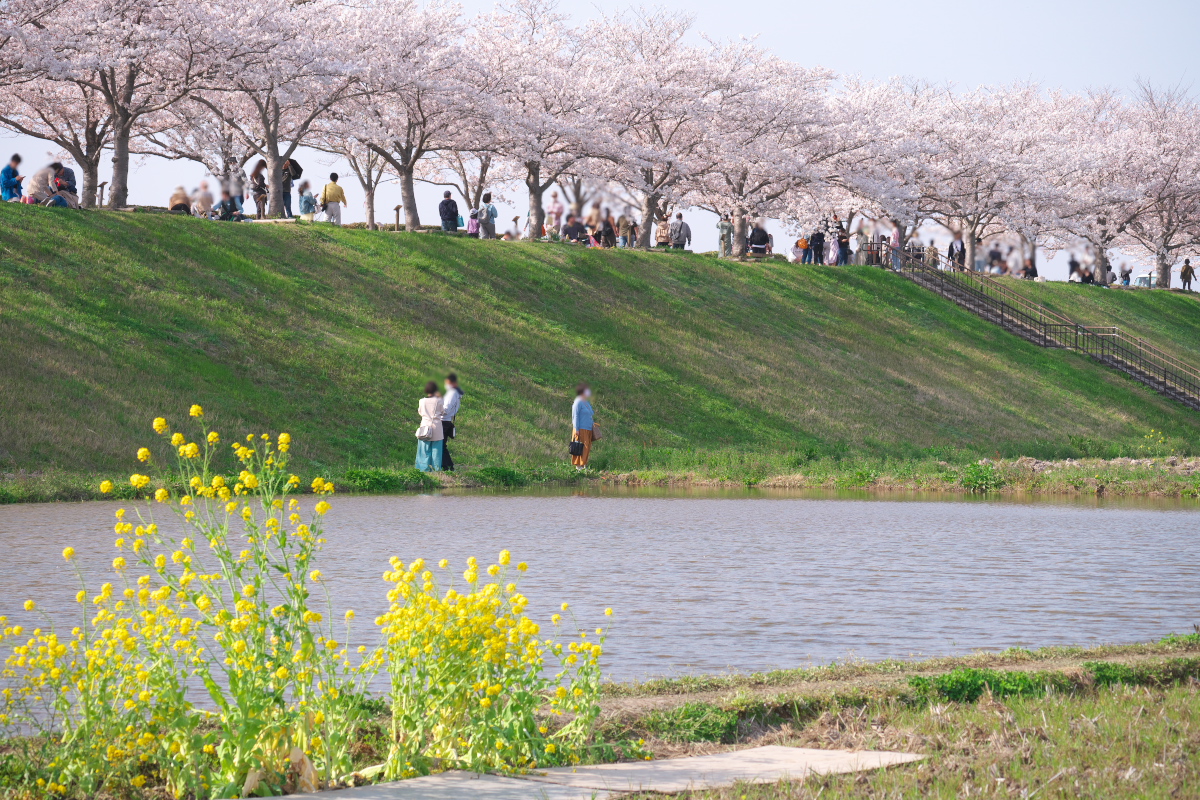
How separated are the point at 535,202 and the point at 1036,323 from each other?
19089mm

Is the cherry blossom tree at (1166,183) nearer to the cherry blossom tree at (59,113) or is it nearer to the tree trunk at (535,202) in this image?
the tree trunk at (535,202)

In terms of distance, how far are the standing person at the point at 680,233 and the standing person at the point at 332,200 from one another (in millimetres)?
13653

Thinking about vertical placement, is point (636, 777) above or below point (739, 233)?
below

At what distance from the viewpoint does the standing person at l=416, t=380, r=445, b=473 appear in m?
21.6

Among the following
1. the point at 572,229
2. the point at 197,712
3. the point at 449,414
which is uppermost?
the point at 572,229

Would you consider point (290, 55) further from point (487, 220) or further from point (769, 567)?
point (769, 567)

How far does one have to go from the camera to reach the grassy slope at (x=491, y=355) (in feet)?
76.0

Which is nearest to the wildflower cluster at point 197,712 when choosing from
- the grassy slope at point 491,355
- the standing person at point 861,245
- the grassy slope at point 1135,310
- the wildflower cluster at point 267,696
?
the wildflower cluster at point 267,696

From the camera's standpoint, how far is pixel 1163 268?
64438mm

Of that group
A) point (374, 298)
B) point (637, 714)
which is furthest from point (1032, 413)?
point (637, 714)

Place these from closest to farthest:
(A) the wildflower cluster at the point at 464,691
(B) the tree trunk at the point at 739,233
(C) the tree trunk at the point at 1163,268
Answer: (A) the wildflower cluster at the point at 464,691 < (B) the tree trunk at the point at 739,233 < (C) the tree trunk at the point at 1163,268

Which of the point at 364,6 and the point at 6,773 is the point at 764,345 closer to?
the point at 364,6

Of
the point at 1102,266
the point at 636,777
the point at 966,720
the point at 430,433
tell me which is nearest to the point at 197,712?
the point at 636,777

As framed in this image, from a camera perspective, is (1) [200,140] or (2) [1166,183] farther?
(2) [1166,183]
